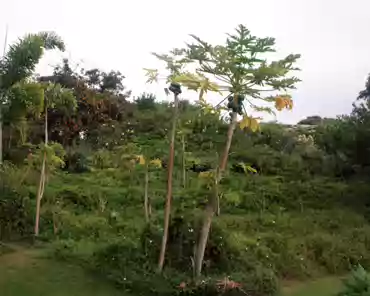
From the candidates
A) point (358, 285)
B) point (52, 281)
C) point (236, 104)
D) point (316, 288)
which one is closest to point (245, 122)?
point (236, 104)

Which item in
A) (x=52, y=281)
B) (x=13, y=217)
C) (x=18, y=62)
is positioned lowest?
(x=52, y=281)

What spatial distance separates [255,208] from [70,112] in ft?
20.2

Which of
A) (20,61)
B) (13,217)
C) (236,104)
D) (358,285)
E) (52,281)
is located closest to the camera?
(358,285)

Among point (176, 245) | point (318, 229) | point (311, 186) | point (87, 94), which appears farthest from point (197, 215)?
point (87, 94)

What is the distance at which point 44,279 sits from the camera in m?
6.01

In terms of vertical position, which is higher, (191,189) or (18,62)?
(18,62)

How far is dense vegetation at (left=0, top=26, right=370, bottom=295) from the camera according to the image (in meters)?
5.81

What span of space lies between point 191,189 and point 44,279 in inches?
178

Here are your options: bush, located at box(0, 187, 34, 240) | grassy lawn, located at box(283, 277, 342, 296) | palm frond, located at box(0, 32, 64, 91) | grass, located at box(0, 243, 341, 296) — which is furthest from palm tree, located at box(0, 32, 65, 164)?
grassy lawn, located at box(283, 277, 342, 296)

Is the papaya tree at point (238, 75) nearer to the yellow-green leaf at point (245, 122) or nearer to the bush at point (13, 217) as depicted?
the yellow-green leaf at point (245, 122)

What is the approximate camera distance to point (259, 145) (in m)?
14.5

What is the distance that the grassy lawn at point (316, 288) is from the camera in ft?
20.4

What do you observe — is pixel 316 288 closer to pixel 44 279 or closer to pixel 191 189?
pixel 44 279

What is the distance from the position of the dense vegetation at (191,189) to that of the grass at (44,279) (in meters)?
0.22
